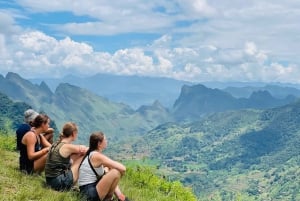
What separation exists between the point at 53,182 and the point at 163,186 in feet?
26.7

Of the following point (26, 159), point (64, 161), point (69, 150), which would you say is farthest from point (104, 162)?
point (26, 159)

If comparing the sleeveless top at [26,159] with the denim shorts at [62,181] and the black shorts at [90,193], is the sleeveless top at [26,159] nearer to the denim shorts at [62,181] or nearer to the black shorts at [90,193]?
the denim shorts at [62,181]

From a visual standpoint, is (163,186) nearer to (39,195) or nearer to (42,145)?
(42,145)

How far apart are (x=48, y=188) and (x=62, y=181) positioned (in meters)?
0.46

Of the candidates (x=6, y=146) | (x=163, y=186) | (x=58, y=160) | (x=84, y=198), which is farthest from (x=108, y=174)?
(x=6, y=146)

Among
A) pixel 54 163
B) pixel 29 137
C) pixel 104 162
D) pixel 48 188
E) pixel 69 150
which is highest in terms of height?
pixel 29 137

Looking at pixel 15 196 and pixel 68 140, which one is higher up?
pixel 68 140

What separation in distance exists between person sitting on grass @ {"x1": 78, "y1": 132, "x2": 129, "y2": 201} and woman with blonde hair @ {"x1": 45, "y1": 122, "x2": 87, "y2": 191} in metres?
0.68

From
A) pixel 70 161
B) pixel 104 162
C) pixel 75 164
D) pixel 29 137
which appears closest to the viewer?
pixel 104 162

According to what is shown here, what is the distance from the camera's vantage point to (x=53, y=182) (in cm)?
1366

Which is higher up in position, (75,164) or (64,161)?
(64,161)

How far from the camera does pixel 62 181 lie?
539 inches

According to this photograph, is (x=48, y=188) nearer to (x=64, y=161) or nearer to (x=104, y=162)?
(x=64, y=161)

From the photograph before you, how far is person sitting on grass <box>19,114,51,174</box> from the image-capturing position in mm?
14453
